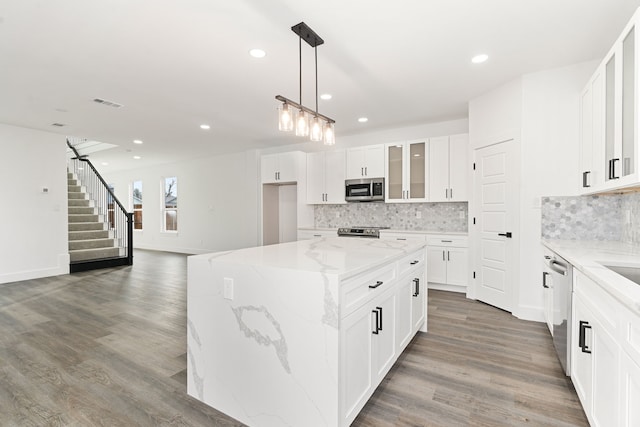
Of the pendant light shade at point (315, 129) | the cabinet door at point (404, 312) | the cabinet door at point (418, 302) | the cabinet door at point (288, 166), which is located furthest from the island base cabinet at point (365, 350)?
the cabinet door at point (288, 166)

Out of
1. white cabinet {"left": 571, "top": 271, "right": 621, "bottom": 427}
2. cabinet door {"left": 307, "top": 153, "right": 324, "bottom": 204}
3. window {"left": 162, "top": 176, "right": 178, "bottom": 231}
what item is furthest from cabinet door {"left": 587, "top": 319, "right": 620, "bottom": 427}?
window {"left": 162, "top": 176, "right": 178, "bottom": 231}

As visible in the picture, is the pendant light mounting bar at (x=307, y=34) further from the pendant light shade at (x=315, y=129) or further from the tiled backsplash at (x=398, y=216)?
the tiled backsplash at (x=398, y=216)

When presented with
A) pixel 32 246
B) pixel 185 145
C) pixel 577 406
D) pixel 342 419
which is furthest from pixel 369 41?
pixel 32 246

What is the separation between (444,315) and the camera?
350cm

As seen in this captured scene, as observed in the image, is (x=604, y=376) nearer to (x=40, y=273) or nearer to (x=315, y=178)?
(x=315, y=178)

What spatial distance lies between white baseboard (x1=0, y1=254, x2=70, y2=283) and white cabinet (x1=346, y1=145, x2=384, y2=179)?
17.8 ft

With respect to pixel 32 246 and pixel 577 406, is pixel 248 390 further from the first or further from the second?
pixel 32 246

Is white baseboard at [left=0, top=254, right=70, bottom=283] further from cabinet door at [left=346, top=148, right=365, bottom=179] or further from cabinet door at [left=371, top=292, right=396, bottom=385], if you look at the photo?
cabinet door at [left=371, top=292, right=396, bottom=385]

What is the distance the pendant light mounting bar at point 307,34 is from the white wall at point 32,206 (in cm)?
552

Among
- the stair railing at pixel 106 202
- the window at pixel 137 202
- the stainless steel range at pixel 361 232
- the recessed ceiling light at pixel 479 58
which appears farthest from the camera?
the window at pixel 137 202

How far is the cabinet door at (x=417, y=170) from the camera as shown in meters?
4.83

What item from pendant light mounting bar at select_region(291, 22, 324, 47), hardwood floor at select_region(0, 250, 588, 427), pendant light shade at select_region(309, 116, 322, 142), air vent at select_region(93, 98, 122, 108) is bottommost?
hardwood floor at select_region(0, 250, 588, 427)

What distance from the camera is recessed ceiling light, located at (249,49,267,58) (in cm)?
285

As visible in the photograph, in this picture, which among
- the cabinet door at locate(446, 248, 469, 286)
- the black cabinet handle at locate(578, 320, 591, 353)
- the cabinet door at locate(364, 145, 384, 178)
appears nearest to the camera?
the black cabinet handle at locate(578, 320, 591, 353)
